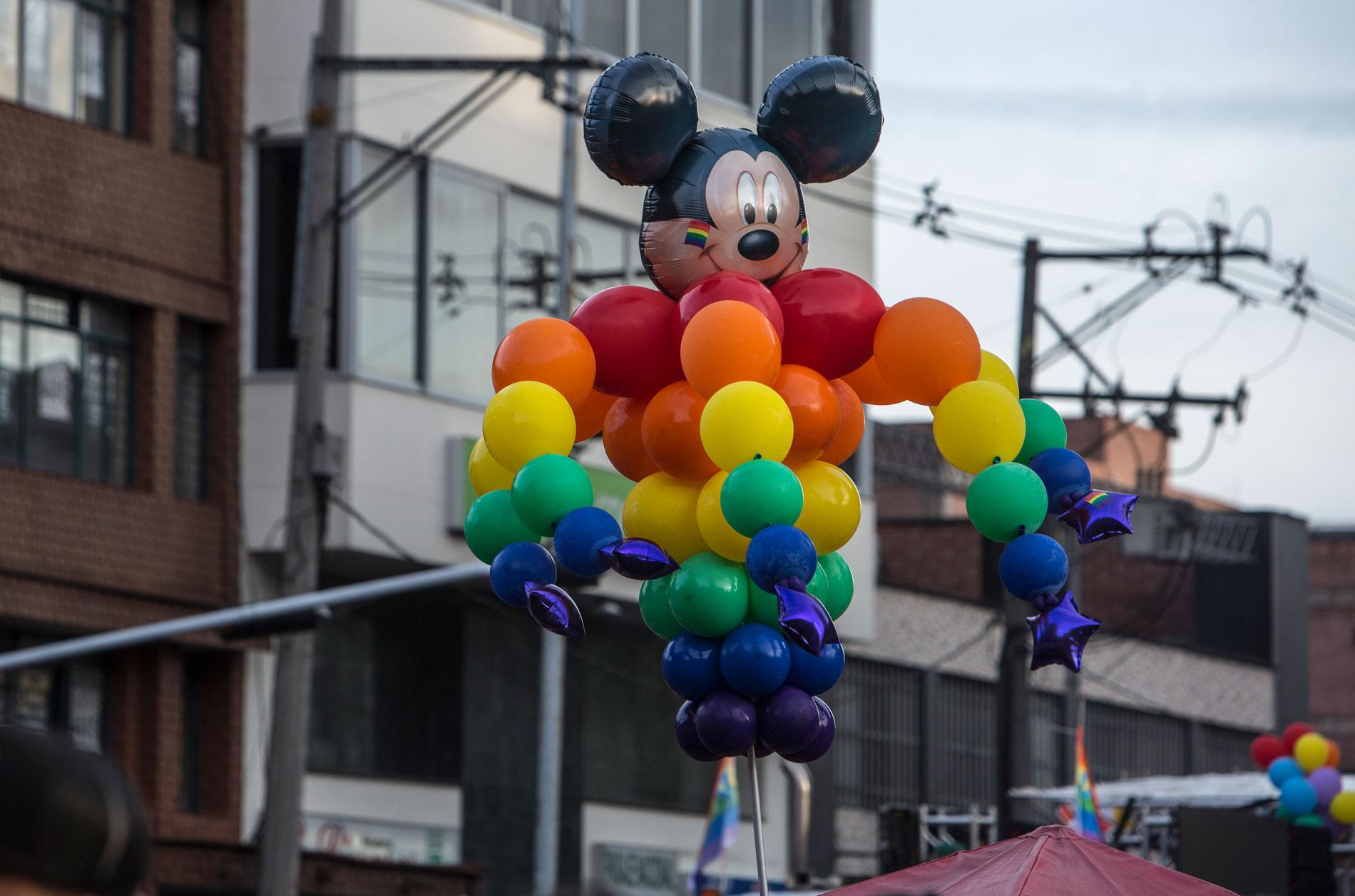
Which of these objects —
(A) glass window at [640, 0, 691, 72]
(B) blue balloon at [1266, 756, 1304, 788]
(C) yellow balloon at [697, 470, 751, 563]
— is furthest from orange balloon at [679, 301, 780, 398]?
(A) glass window at [640, 0, 691, 72]

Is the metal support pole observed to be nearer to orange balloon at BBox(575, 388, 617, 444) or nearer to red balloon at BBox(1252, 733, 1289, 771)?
orange balloon at BBox(575, 388, 617, 444)

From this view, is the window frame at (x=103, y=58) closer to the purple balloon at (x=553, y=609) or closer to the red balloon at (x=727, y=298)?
the red balloon at (x=727, y=298)

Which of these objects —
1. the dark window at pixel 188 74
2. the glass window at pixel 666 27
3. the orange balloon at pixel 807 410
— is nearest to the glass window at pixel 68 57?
the dark window at pixel 188 74

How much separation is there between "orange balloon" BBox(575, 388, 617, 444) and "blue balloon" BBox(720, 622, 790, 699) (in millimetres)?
1257

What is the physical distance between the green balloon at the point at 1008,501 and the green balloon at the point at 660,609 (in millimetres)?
1230

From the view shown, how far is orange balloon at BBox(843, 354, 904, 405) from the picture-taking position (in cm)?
881

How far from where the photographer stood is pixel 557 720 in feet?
71.0

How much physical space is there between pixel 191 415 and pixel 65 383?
1.69m

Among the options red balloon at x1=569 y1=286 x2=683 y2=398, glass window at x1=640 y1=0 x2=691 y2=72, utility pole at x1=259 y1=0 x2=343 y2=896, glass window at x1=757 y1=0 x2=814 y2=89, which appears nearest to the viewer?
red balloon at x1=569 y1=286 x2=683 y2=398

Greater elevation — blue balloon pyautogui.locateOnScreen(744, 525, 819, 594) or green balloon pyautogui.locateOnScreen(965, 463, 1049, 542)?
green balloon pyautogui.locateOnScreen(965, 463, 1049, 542)

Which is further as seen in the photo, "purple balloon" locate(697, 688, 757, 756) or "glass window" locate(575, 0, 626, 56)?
"glass window" locate(575, 0, 626, 56)

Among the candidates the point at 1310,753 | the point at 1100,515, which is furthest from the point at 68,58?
the point at 1100,515

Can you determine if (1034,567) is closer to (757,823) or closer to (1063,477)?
(1063,477)

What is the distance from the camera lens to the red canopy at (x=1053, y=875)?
8.62m
